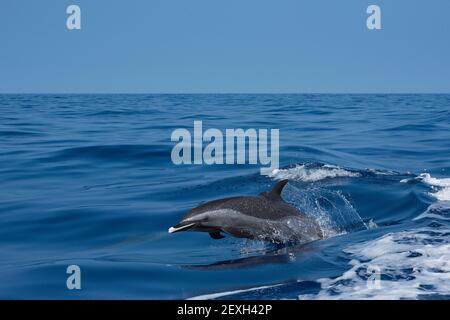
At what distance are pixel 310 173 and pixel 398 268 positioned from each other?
796 cm

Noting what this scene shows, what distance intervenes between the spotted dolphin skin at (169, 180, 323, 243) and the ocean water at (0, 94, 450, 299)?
0.26 meters

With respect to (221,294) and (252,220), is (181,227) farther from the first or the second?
(221,294)

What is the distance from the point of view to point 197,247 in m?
10.1

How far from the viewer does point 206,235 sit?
1079cm

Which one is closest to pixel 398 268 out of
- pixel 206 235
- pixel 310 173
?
pixel 206 235

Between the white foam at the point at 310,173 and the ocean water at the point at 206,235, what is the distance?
30mm

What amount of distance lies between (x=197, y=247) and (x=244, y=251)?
93 centimetres

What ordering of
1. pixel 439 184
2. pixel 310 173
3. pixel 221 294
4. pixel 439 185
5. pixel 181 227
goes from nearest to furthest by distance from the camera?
pixel 221 294
pixel 181 227
pixel 439 185
pixel 439 184
pixel 310 173

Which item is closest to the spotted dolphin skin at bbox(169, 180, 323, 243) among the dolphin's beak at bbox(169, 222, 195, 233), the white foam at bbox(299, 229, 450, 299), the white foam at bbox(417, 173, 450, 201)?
the dolphin's beak at bbox(169, 222, 195, 233)

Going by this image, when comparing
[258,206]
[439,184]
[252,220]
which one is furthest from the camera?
[439,184]

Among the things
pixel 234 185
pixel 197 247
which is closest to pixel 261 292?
pixel 197 247

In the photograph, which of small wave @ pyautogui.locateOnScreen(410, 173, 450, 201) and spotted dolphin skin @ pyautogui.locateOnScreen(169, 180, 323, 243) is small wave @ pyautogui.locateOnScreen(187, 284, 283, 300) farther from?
small wave @ pyautogui.locateOnScreen(410, 173, 450, 201)

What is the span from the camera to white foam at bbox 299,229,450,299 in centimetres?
741
